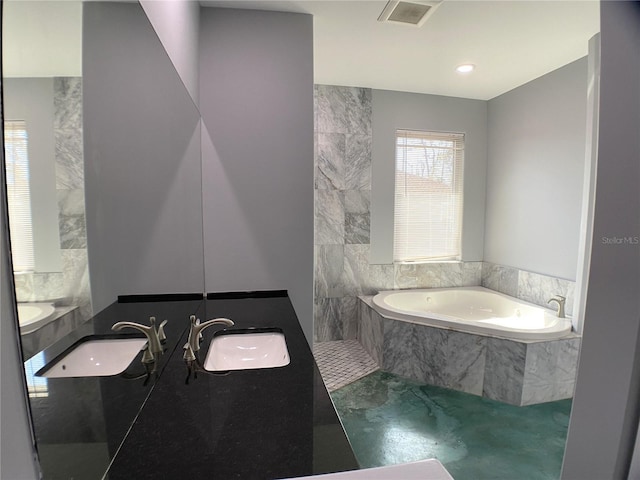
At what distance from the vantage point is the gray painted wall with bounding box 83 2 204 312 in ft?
2.21

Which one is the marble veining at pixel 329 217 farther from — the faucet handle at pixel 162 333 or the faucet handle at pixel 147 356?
the faucet handle at pixel 147 356

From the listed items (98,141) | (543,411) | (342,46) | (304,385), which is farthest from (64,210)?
(543,411)

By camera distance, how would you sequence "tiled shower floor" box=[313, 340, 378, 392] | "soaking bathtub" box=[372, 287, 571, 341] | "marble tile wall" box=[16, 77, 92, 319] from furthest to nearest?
"tiled shower floor" box=[313, 340, 378, 392], "soaking bathtub" box=[372, 287, 571, 341], "marble tile wall" box=[16, 77, 92, 319]

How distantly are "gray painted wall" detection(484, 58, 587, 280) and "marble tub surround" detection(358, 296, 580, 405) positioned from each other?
866 millimetres

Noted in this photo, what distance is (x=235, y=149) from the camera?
6.70 feet

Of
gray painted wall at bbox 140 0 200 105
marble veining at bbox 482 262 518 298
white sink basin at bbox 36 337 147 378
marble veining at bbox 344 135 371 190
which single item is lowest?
marble veining at bbox 482 262 518 298

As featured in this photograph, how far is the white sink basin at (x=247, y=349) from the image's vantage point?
1342 millimetres

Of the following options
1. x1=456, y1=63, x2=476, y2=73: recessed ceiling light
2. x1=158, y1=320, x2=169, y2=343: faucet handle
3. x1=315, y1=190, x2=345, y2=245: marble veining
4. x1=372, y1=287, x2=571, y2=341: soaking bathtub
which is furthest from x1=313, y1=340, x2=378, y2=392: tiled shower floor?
x1=456, y1=63, x2=476, y2=73: recessed ceiling light

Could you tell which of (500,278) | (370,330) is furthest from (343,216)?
(500,278)

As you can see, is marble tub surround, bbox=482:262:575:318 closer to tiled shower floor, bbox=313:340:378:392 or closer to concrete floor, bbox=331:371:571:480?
concrete floor, bbox=331:371:571:480

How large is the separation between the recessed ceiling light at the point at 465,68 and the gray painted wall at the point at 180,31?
2262mm

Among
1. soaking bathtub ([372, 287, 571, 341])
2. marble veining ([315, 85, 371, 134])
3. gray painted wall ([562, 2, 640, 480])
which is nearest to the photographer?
gray painted wall ([562, 2, 640, 480])

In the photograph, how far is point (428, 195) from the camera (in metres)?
3.70

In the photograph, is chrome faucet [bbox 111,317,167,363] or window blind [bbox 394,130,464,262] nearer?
chrome faucet [bbox 111,317,167,363]
